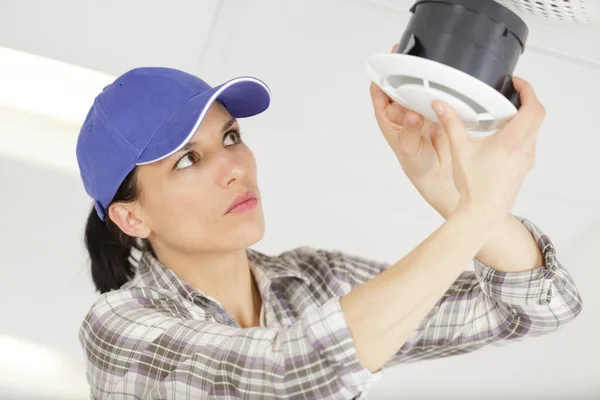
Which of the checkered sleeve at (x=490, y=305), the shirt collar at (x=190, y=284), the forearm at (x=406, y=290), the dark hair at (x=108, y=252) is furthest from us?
the dark hair at (x=108, y=252)

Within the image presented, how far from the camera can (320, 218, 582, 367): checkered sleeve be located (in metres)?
1.31

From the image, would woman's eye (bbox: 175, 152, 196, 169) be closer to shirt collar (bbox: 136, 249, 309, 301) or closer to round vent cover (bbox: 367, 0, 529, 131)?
shirt collar (bbox: 136, 249, 309, 301)

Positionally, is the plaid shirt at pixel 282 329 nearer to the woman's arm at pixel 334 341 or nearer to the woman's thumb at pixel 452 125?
the woman's arm at pixel 334 341

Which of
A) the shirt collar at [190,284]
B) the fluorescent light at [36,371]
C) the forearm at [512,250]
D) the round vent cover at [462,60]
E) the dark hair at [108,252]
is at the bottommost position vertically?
the fluorescent light at [36,371]

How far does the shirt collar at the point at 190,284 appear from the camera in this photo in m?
1.45

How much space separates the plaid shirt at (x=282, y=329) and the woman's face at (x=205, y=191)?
10 cm

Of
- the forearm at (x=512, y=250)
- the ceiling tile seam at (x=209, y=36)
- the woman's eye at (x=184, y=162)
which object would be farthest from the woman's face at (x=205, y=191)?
the ceiling tile seam at (x=209, y=36)

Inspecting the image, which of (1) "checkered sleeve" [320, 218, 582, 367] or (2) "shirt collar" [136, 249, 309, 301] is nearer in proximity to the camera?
(1) "checkered sleeve" [320, 218, 582, 367]

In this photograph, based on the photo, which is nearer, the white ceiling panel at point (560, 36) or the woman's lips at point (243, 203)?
the white ceiling panel at point (560, 36)

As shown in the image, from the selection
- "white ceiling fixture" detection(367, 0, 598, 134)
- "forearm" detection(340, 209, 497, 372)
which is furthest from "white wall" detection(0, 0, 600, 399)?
"forearm" detection(340, 209, 497, 372)

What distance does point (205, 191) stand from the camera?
1377 mm

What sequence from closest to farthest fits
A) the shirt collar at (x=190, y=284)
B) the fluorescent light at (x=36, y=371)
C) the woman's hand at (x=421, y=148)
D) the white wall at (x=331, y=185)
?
the woman's hand at (x=421, y=148)
the shirt collar at (x=190, y=284)
the white wall at (x=331, y=185)
the fluorescent light at (x=36, y=371)

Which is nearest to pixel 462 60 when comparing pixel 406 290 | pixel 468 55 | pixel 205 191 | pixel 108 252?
pixel 468 55

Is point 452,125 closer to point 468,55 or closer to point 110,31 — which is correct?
point 468,55
